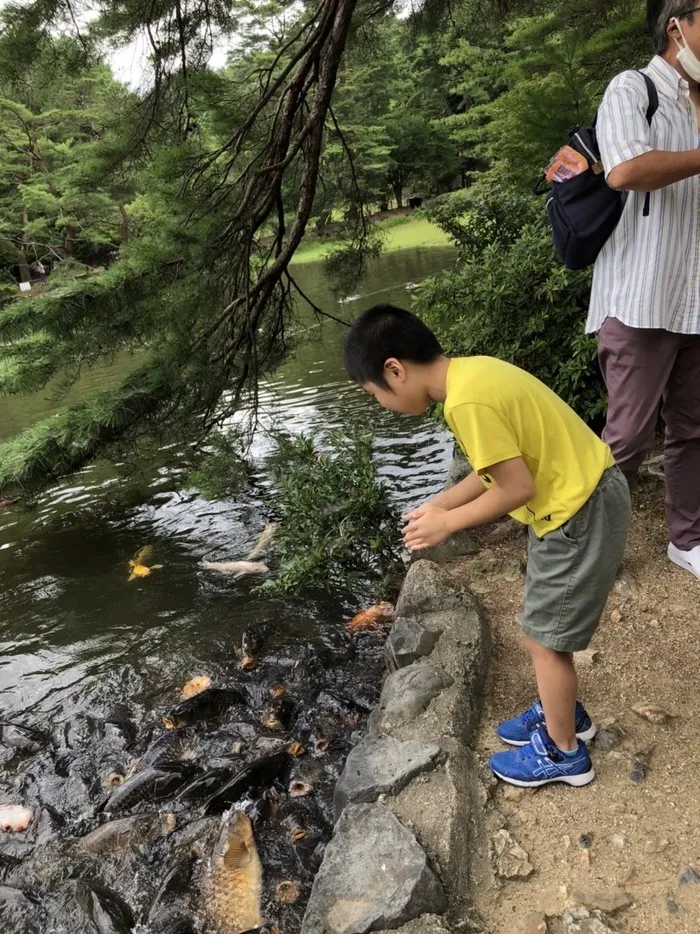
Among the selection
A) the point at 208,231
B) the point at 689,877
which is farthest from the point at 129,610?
the point at 689,877

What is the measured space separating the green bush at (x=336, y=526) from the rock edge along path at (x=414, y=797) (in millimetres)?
1295

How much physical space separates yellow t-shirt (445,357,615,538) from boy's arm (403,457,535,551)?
0.05 metres

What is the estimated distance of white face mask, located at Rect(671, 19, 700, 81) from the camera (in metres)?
2.33

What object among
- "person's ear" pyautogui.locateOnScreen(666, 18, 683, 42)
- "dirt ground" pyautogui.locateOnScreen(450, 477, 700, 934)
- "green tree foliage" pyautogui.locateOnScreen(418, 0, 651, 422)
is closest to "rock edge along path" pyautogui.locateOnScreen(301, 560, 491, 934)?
"dirt ground" pyautogui.locateOnScreen(450, 477, 700, 934)

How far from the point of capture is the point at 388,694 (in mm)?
Result: 3029

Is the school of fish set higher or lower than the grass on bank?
lower

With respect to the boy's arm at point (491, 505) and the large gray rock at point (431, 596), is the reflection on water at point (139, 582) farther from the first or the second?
the boy's arm at point (491, 505)

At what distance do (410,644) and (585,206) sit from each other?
2.13 m

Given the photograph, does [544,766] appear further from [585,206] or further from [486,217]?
[486,217]

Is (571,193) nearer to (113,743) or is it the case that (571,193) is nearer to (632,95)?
(632,95)

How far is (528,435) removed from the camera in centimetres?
204

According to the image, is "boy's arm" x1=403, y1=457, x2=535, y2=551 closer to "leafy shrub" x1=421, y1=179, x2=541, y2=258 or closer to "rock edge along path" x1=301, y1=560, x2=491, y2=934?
"rock edge along path" x1=301, y1=560, x2=491, y2=934

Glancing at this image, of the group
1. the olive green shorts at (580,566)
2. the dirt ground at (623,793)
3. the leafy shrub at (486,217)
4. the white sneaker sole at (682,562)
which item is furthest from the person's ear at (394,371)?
the leafy shrub at (486,217)

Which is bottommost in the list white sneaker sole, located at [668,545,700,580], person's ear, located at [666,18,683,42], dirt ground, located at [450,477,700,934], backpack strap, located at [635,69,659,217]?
dirt ground, located at [450,477,700,934]
